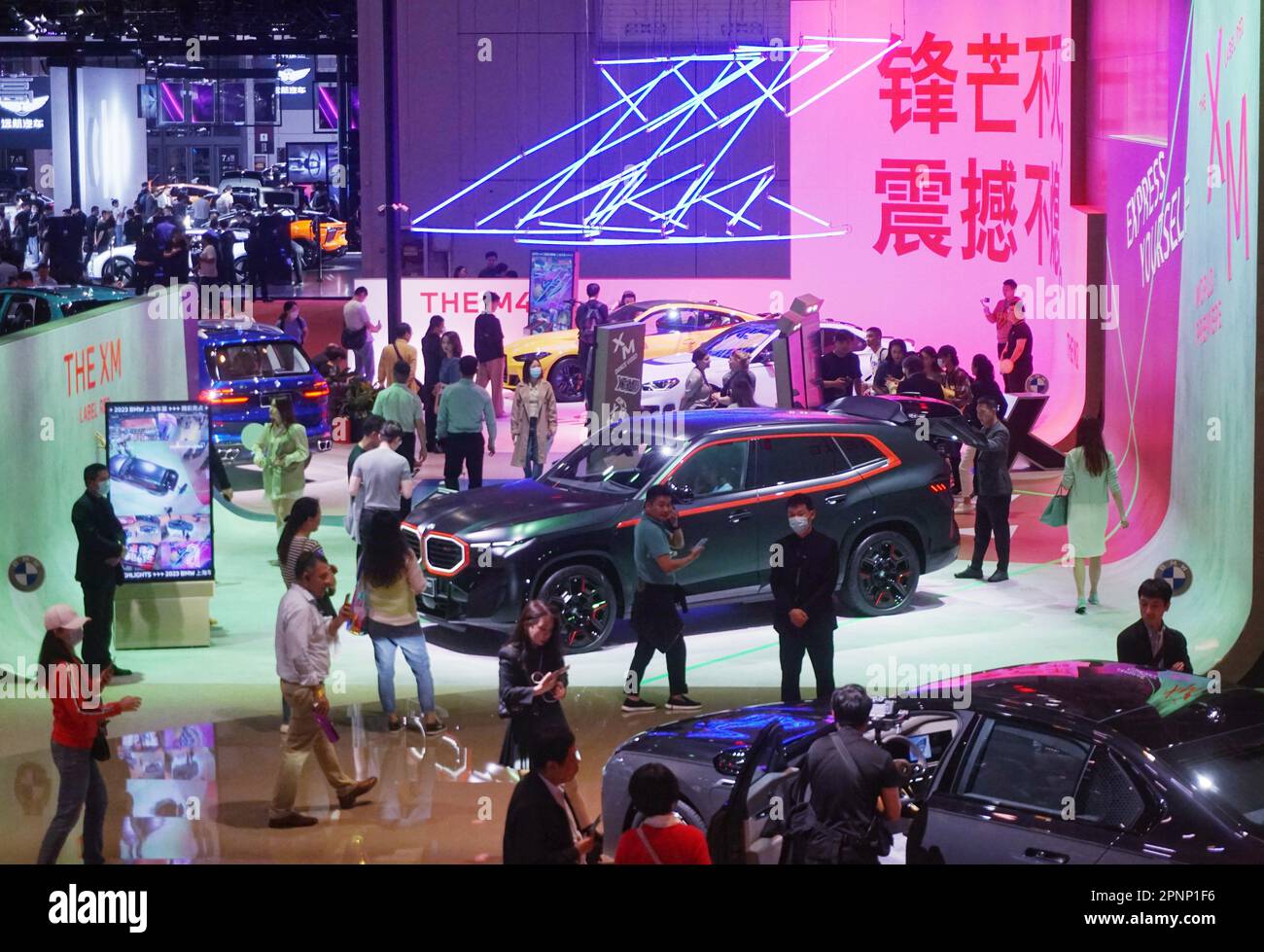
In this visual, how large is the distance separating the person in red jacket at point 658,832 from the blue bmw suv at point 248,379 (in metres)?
13.2

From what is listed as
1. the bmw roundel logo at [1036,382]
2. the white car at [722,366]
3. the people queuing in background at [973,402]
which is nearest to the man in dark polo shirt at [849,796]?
the people queuing in background at [973,402]

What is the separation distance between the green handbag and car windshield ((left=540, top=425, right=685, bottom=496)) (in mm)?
3164

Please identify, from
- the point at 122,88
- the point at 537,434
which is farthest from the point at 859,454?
the point at 122,88

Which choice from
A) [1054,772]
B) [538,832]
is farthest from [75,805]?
[1054,772]

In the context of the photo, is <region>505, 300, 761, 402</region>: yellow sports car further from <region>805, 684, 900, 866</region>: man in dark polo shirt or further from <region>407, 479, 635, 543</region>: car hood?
<region>805, 684, 900, 866</region>: man in dark polo shirt

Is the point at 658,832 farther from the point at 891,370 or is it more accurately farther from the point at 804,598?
the point at 891,370

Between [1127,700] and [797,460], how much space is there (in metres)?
6.15

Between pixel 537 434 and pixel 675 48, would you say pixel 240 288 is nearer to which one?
pixel 675 48

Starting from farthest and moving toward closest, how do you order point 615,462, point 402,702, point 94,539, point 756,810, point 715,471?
point 615,462 → point 715,471 → point 402,702 → point 94,539 → point 756,810

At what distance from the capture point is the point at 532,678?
29.3ft

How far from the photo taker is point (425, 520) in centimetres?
1268

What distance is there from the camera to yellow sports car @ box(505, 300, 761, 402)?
23.8 m

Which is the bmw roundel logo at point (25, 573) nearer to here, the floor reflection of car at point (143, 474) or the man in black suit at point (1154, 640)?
the floor reflection of car at point (143, 474)
